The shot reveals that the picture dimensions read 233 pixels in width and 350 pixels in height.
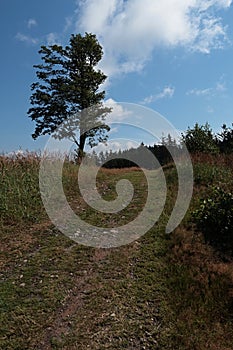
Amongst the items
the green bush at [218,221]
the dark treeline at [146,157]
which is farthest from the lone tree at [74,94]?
the green bush at [218,221]

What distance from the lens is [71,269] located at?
4.50 meters

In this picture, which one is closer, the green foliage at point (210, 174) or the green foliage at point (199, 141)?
the green foliage at point (210, 174)

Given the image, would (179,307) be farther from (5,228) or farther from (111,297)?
(5,228)

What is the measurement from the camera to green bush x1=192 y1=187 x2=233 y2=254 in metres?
5.52

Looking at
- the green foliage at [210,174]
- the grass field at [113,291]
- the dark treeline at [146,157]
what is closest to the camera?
the grass field at [113,291]

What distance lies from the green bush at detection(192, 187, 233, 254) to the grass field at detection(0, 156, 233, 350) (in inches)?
9.5

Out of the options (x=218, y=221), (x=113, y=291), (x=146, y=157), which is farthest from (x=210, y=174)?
(x=146, y=157)

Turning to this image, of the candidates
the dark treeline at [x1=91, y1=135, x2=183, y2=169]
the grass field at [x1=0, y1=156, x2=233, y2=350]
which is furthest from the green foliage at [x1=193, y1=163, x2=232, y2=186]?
the grass field at [x1=0, y1=156, x2=233, y2=350]

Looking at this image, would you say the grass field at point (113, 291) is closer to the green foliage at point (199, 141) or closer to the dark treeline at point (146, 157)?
the dark treeline at point (146, 157)

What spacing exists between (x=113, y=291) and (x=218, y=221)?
2.75 metres

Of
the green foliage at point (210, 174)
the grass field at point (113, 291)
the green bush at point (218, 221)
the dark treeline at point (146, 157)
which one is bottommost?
the grass field at point (113, 291)

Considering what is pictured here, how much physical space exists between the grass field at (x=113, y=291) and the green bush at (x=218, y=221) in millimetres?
242

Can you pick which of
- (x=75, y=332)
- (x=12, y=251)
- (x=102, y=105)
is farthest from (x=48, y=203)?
(x=102, y=105)

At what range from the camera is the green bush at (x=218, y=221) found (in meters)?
5.52
